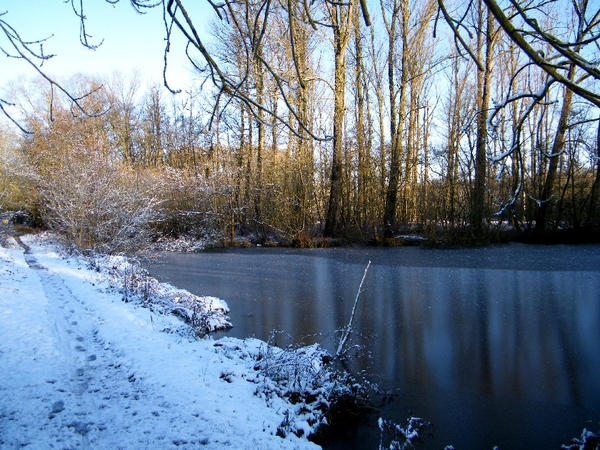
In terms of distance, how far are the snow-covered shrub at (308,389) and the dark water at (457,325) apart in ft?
0.87

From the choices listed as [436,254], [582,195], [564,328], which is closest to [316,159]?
[436,254]

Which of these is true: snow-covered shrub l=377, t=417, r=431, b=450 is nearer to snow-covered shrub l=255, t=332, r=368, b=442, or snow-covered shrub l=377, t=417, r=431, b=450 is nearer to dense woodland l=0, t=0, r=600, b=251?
snow-covered shrub l=255, t=332, r=368, b=442

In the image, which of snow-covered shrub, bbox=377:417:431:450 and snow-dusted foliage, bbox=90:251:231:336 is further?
snow-dusted foliage, bbox=90:251:231:336

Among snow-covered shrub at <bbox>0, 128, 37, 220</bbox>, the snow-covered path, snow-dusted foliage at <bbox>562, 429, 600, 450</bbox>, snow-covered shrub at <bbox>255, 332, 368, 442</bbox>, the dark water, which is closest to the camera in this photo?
the snow-covered path

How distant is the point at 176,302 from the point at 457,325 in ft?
15.3

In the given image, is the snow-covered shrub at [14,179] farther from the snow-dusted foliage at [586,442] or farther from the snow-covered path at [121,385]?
the snow-dusted foliage at [586,442]

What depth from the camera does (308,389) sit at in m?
4.28

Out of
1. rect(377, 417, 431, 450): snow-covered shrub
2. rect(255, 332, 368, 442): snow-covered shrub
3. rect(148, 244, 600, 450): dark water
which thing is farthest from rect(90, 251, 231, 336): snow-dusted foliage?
rect(377, 417, 431, 450): snow-covered shrub

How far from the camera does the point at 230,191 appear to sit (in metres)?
19.0

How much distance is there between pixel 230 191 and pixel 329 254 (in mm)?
5995

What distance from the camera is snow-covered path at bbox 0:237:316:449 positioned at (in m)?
3.11

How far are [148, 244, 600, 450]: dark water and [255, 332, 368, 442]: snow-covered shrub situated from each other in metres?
0.27

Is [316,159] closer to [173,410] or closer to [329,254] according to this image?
[329,254]

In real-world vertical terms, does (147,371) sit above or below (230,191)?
below
